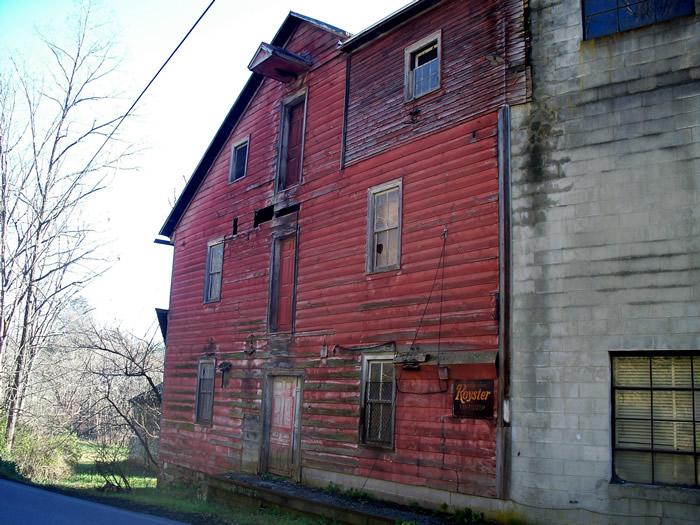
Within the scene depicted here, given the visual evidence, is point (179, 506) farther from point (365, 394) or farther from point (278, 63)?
point (278, 63)

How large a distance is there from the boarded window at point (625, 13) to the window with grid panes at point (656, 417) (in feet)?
Result: 15.8

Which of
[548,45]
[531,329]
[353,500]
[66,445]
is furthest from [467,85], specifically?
[66,445]

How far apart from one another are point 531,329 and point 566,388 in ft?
3.24

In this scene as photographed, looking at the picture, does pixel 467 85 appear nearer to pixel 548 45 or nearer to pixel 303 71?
pixel 548 45

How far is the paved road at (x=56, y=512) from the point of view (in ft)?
33.4

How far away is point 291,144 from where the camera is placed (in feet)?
55.1

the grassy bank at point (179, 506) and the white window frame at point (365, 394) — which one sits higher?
the white window frame at point (365, 394)

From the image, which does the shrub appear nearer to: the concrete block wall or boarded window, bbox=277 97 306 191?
boarded window, bbox=277 97 306 191

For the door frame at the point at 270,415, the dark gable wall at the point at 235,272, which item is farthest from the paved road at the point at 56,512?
the dark gable wall at the point at 235,272

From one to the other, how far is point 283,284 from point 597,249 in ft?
27.8

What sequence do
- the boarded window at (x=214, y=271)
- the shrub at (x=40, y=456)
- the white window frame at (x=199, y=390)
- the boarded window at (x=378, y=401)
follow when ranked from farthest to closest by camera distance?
the shrub at (x=40, y=456), the boarded window at (x=214, y=271), the white window frame at (x=199, y=390), the boarded window at (x=378, y=401)

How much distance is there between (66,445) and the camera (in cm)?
2480

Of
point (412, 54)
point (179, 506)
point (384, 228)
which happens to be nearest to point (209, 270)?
point (179, 506)

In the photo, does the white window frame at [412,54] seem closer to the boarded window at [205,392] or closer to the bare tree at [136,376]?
the boarded window at [205,392]
